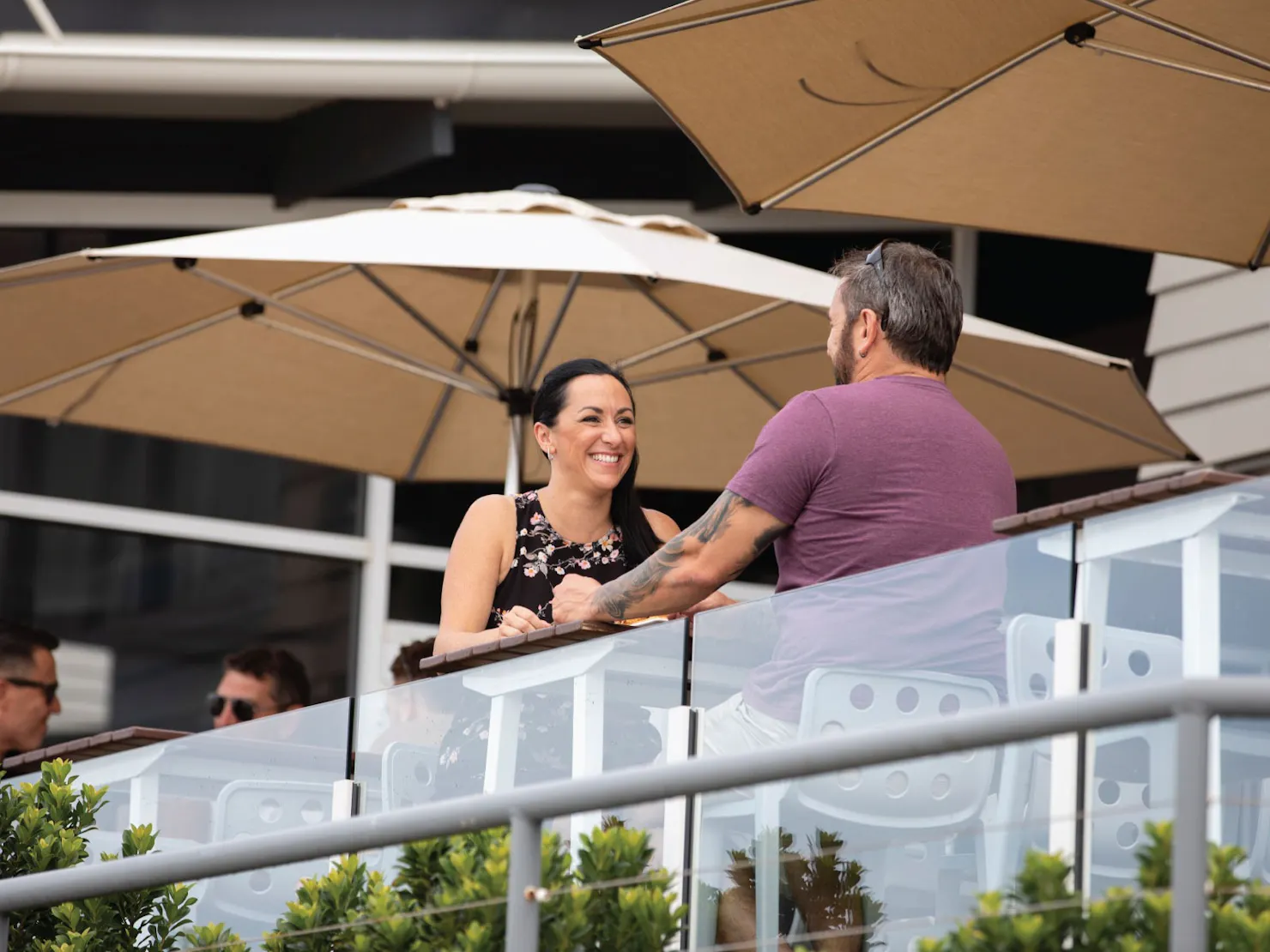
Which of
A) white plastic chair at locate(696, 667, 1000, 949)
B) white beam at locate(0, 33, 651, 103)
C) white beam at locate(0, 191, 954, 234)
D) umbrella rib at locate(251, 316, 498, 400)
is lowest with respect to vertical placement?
white plastic chair at locate(696, 667, 1000, 949)

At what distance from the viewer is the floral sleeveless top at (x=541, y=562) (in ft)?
18.0

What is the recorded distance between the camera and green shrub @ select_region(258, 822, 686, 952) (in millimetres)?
3254

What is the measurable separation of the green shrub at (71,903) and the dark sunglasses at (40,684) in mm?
2387

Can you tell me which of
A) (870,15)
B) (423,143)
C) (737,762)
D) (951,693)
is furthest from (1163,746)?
(423,143)

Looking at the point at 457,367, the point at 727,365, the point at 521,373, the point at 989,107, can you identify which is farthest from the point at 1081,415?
the point at 457,367

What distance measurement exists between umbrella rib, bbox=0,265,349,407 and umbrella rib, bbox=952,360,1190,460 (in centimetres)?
234

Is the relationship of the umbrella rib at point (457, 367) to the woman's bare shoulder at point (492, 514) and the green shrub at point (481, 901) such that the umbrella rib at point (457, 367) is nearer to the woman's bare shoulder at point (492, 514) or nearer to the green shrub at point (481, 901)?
the woman's bare shoulder at point (492, 514)

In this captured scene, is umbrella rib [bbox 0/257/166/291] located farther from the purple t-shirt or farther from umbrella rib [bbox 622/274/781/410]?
the purple t-shirt

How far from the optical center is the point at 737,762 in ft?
9.51

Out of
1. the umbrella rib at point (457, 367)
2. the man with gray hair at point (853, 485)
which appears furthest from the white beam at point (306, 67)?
the man with gray hair at point (853, 485)

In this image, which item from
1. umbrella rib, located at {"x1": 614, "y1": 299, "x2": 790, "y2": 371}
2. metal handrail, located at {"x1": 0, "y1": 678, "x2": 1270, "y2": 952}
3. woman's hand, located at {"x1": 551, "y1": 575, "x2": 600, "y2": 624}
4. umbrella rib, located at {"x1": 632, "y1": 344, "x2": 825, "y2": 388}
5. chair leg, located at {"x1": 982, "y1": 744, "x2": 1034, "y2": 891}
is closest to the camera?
metal handrail, located at {"x1": 0, "y1": 678, "x2": 1270, "y2": 952}

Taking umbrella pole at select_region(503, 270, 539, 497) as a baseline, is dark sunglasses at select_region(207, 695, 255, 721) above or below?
below

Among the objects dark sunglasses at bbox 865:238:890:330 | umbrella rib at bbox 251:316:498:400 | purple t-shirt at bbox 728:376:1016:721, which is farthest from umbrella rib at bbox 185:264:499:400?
purple t-shirt at bbox 728:376:1016:721

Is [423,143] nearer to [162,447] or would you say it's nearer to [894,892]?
[162,447]
